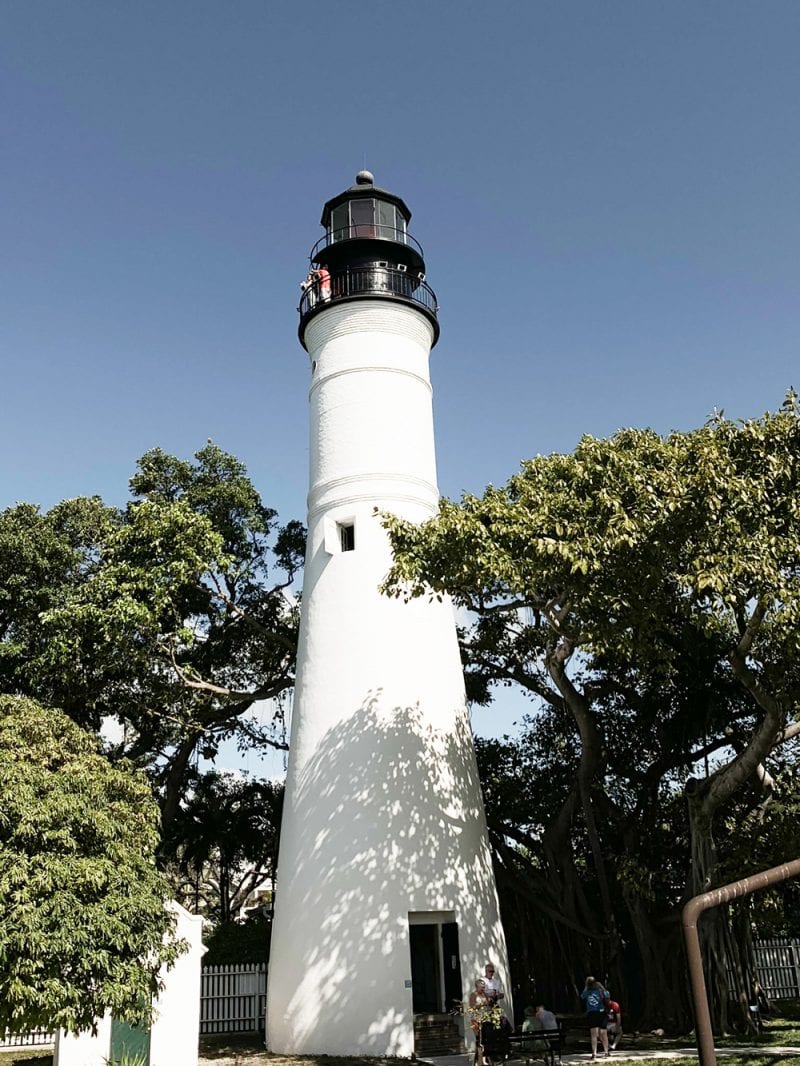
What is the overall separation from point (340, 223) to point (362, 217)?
544 mm

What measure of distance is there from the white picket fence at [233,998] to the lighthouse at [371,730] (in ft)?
13.1

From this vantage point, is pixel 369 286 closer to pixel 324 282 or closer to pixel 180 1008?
pixel 324 282

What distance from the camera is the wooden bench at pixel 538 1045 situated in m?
12.2

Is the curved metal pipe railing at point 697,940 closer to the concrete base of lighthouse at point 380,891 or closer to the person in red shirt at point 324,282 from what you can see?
the concrete base of lighthouse at point 380,891

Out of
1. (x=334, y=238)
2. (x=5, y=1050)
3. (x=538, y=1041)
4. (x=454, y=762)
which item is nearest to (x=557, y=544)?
(x=454, y=762)

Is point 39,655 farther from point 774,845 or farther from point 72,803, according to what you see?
point 774,845

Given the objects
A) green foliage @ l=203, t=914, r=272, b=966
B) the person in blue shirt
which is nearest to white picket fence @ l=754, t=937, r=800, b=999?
the person in blue shirt

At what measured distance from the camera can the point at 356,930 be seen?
15.1m

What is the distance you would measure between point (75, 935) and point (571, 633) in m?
8.36

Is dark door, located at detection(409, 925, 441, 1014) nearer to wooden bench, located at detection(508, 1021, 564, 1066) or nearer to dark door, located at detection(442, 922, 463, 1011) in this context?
dark door, located at detection(442, 922, 463, 1011)

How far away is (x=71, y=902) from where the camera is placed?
11.2 m

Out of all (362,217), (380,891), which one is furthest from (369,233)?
(380,891)

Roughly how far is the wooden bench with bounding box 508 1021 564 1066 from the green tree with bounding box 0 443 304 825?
33.3 feet

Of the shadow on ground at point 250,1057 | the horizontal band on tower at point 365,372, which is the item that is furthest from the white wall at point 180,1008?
the horizontal band on tower at point 365,372
